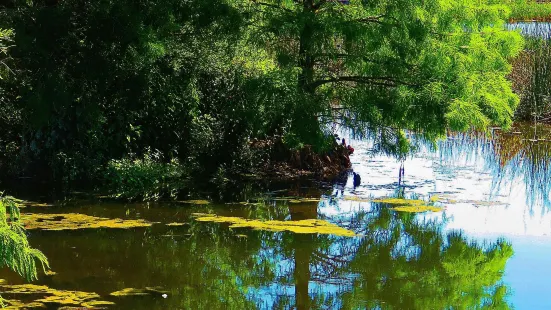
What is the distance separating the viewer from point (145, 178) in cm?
1058

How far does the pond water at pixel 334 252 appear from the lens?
6.77 m

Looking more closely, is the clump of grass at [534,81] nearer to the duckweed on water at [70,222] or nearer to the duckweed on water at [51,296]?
the duckweed on water at [70,222]

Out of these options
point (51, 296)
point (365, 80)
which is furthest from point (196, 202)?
point (51, 296)

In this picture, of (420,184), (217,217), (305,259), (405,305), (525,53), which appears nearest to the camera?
(405,305)

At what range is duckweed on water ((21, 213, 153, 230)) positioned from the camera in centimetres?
850

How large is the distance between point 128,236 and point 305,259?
180cm

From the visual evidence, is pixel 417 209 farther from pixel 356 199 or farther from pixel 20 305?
pixel 20 305

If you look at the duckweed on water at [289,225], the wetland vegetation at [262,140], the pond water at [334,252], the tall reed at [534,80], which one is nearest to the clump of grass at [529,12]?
the tall reed at [534,80]

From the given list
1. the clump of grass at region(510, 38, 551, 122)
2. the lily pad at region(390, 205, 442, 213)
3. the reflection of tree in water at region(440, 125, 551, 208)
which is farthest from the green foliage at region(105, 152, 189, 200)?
the clump of grass at region(510, 38, 551, 122)

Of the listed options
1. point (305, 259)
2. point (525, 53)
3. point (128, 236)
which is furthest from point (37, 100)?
point (525, 53)

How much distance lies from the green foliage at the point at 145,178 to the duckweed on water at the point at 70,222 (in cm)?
120

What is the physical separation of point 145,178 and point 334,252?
3.42 metres

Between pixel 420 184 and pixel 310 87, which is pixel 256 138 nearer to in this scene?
pixel 310 87

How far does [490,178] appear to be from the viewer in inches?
452
